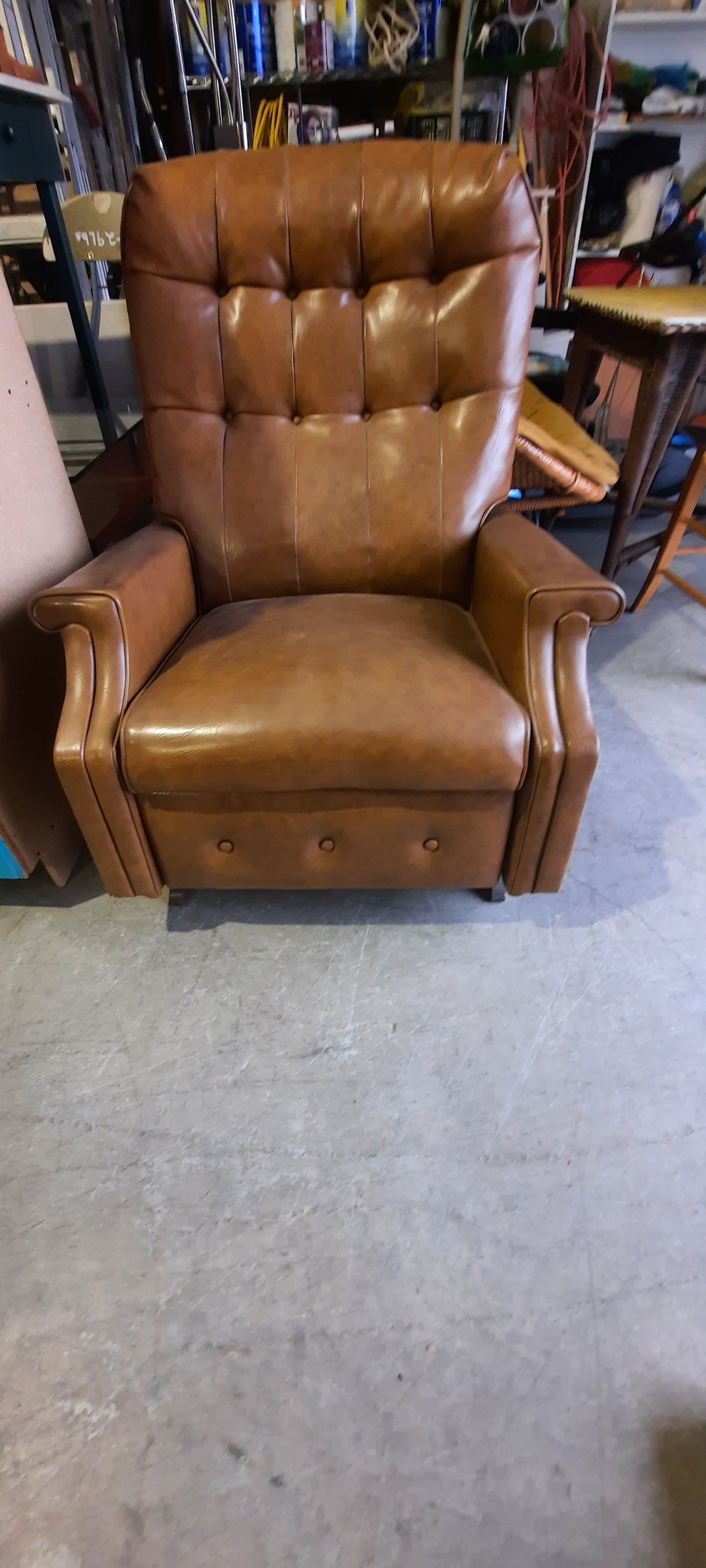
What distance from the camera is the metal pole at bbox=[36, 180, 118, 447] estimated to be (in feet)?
6.41

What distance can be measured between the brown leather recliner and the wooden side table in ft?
2.25

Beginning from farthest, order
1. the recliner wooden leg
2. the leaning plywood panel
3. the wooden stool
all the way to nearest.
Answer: the wooden stool
the recliner wooden leg
the leaning plywood panel

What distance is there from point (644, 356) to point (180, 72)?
1.35 m

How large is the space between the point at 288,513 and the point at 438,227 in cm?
55

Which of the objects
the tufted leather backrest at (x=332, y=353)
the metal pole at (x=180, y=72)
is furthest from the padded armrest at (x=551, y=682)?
the metal pole at (x=180, y=72)

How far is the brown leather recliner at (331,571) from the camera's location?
3.43 ft

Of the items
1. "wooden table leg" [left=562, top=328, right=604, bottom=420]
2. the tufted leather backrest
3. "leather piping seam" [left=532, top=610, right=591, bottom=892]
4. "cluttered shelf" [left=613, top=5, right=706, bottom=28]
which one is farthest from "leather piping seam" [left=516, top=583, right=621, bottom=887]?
"cluttered shelf" [left=613, top=5, right=706, bottom=28]

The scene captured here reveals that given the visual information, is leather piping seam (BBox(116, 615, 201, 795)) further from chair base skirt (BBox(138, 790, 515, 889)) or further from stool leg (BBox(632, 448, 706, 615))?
stool leg (BBox(632, 448, 706, 615))

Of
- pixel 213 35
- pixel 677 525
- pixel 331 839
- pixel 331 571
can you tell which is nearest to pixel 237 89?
pixel 213 35

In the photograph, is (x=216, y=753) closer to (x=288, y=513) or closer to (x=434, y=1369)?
(x=288, y=513)

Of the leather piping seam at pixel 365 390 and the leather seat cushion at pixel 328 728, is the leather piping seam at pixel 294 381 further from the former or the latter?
the leather seat cushion at pixel 328 728

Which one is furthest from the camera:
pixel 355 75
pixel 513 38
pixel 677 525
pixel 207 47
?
pixel 355 75

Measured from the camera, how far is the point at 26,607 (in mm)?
1265

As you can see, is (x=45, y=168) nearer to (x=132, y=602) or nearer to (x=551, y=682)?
(x=132, y=602)
